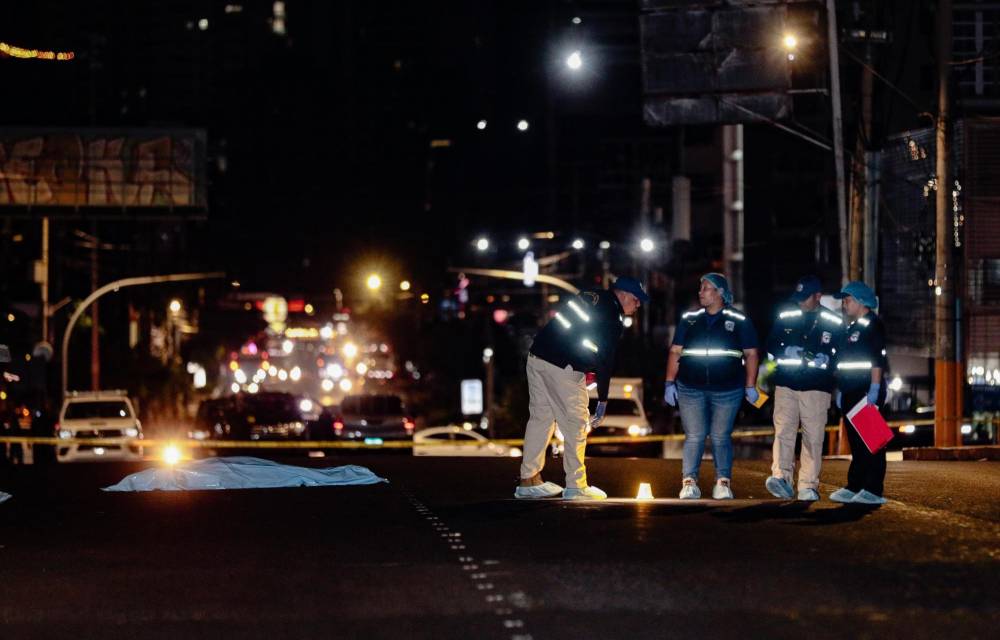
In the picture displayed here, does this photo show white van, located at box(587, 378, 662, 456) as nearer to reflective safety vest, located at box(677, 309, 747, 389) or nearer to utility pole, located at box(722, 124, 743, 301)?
reflective safety vest, located at box(677, 309, 747, 389)

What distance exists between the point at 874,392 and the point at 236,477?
235 inches

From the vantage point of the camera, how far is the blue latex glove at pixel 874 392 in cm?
1252

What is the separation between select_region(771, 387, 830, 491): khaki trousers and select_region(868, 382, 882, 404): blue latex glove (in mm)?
419

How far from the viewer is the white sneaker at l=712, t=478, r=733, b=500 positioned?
496 inches

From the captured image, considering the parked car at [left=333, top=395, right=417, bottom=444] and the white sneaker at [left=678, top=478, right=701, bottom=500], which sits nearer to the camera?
the white sneaker at [left=678, top=478, right=701, bottom=500]

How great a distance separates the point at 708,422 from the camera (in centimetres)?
1281

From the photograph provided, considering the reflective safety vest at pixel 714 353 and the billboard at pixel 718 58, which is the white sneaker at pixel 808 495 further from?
the billboard at pixel 718 58

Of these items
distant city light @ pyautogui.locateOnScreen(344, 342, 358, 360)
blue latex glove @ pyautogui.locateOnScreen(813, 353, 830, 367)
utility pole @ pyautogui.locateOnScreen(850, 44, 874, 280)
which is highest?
utility pole @ pyautogui.locateOnScreen(850, 44, 874, 280)

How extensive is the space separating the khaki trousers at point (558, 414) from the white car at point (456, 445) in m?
17.5

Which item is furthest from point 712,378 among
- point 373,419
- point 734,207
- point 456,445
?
point 734,207

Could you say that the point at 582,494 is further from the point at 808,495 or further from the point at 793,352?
the point at 793,352

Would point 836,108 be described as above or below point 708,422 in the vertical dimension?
above

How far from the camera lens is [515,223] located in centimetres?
11412

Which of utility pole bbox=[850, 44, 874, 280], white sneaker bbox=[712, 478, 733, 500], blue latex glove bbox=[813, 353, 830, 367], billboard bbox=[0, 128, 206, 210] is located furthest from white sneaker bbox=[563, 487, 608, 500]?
billboard bbox=[0, 128, 206, 210]
